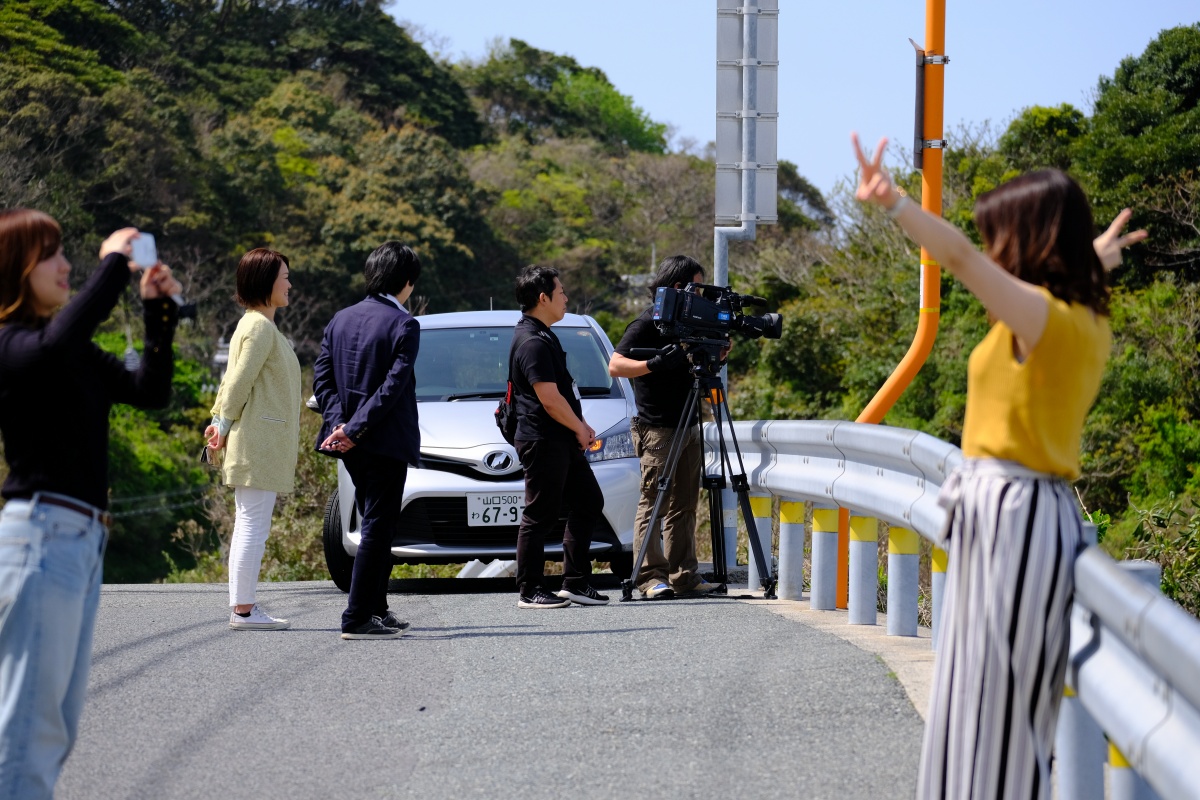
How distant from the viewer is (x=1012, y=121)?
34656 millimetres

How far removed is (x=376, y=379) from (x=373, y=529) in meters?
0.72

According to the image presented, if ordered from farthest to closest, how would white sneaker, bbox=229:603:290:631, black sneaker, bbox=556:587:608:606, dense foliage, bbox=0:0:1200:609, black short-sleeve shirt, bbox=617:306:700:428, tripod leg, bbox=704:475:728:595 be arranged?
dense foliage, bbox=0:0:1200:609 < tripod leg, bbox=704:475:728:595 < black short-sleeve shirt, bbox=617:306:700:428 < black sneaker, bbox=556:587:608:606 < white sneaker, bbox=229:603:290:631

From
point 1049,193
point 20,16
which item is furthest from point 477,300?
point 1049,193

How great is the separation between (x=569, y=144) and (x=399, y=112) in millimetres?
21504

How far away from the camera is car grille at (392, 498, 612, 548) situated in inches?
330

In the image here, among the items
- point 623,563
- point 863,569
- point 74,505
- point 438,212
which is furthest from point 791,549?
point 438,212

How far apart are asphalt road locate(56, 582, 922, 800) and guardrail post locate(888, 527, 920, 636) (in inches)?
13.2

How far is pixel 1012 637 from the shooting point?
3.11m

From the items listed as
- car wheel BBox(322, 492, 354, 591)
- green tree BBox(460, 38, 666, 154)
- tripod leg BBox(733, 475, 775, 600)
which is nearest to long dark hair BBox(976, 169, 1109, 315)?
tripod leg BBox(733, 475, 775, 600)

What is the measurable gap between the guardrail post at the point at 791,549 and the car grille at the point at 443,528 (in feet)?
3.99

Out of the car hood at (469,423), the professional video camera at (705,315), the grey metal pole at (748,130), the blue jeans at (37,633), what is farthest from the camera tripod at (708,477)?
the blue jeans at (37,633)

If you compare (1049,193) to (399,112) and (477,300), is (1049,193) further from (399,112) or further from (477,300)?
(399,112)

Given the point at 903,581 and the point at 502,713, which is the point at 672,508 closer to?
the point at 903,581

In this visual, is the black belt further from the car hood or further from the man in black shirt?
the car hood
